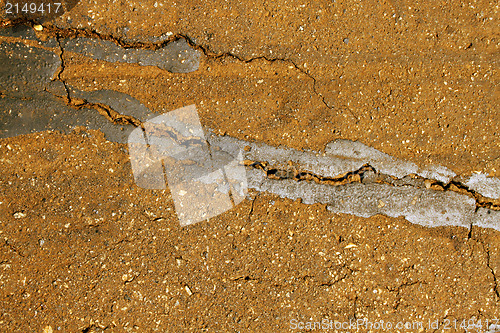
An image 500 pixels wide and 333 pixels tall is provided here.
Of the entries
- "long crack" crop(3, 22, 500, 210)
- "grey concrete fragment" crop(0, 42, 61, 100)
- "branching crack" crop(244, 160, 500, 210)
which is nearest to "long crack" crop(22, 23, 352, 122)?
"long crack" crop(3, 22, 500, 210)

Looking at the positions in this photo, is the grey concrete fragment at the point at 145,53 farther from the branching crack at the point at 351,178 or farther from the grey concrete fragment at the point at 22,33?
the branching crack at the point at 351,178

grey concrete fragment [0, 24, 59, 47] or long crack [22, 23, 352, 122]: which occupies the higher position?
long crack [22, 23, 352, 122]

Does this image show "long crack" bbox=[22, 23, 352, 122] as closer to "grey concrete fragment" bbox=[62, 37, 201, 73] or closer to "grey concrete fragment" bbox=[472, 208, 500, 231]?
"grey concrete fragment" bbox=[62, 37, 201, 73]

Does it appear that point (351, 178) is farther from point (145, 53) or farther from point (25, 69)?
point (25, 69)

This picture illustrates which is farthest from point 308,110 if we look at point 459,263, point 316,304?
point 459,263

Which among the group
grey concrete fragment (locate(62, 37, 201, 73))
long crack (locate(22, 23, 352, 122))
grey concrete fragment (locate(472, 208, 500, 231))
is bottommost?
grey concrete fragment (locate(472, 208, 500, 231))

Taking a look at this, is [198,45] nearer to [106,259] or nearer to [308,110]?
[308,110]
